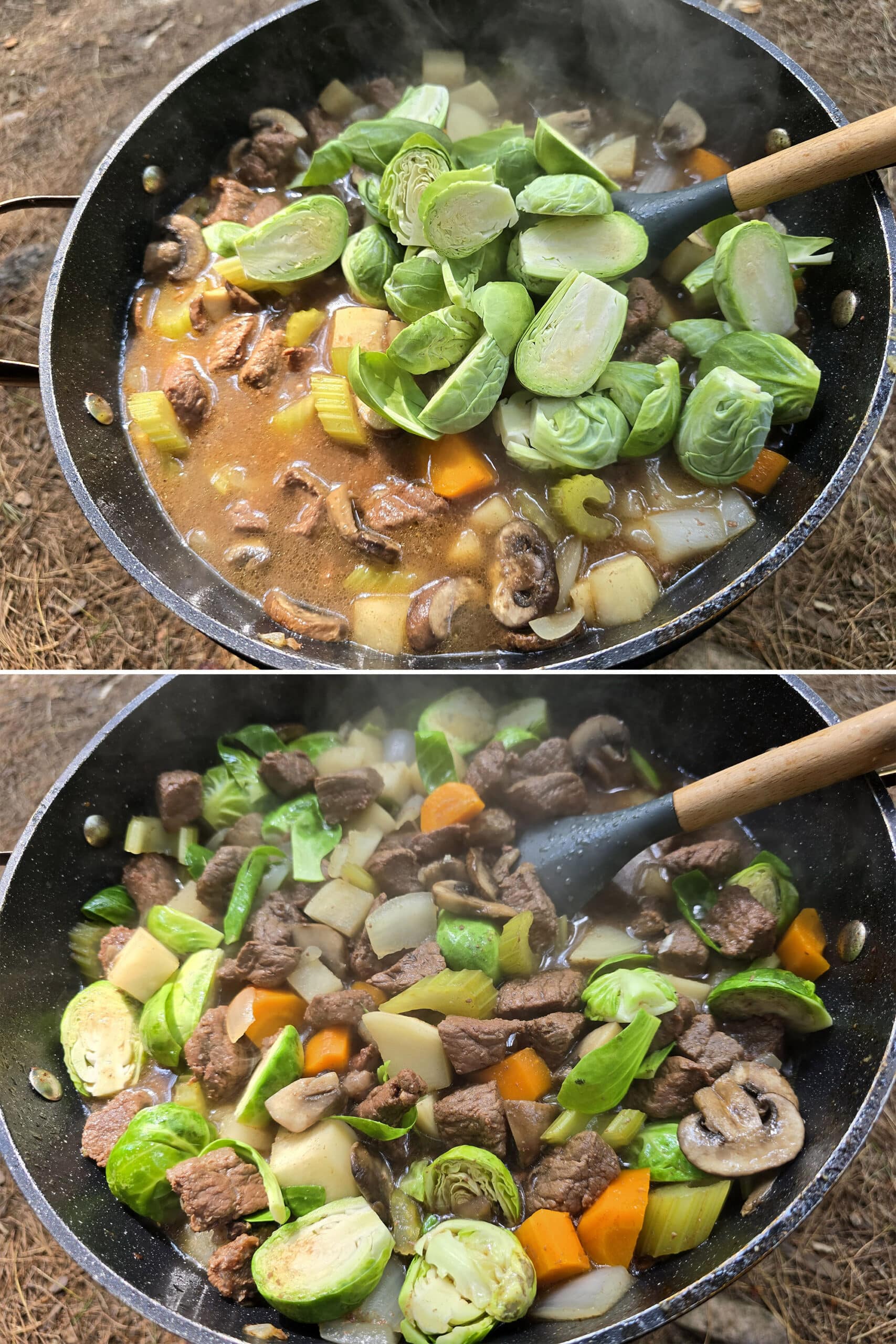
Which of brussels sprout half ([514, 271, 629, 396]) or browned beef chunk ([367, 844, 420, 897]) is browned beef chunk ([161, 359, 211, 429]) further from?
browned beef chunk ([367, 844, 420, 897])

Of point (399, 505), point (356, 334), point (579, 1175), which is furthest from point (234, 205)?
point (579, 1175)

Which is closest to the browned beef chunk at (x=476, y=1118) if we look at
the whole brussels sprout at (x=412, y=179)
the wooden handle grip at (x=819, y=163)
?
the whole brussels sprout at (x=412, y=179)

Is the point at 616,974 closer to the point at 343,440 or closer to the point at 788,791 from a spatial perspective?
the point at 788,791

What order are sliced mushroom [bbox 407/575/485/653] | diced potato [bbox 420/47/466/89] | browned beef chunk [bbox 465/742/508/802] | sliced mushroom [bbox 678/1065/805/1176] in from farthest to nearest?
diced potato [bbox 420/47/466/89] < browned beef chunk [bbox 465/742/508/802] < sliced mushroom [bbox 407/575/485/653] < sliced mushroom [bbox 678/1065/805/1176]

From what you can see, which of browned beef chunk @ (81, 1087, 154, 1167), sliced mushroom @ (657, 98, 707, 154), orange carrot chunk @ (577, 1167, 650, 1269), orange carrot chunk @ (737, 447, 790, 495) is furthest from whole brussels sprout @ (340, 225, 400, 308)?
orange carrot chunk @ (577, 1167, 650, 1269)

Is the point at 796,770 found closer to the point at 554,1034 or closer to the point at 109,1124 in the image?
the point at 554,1034
